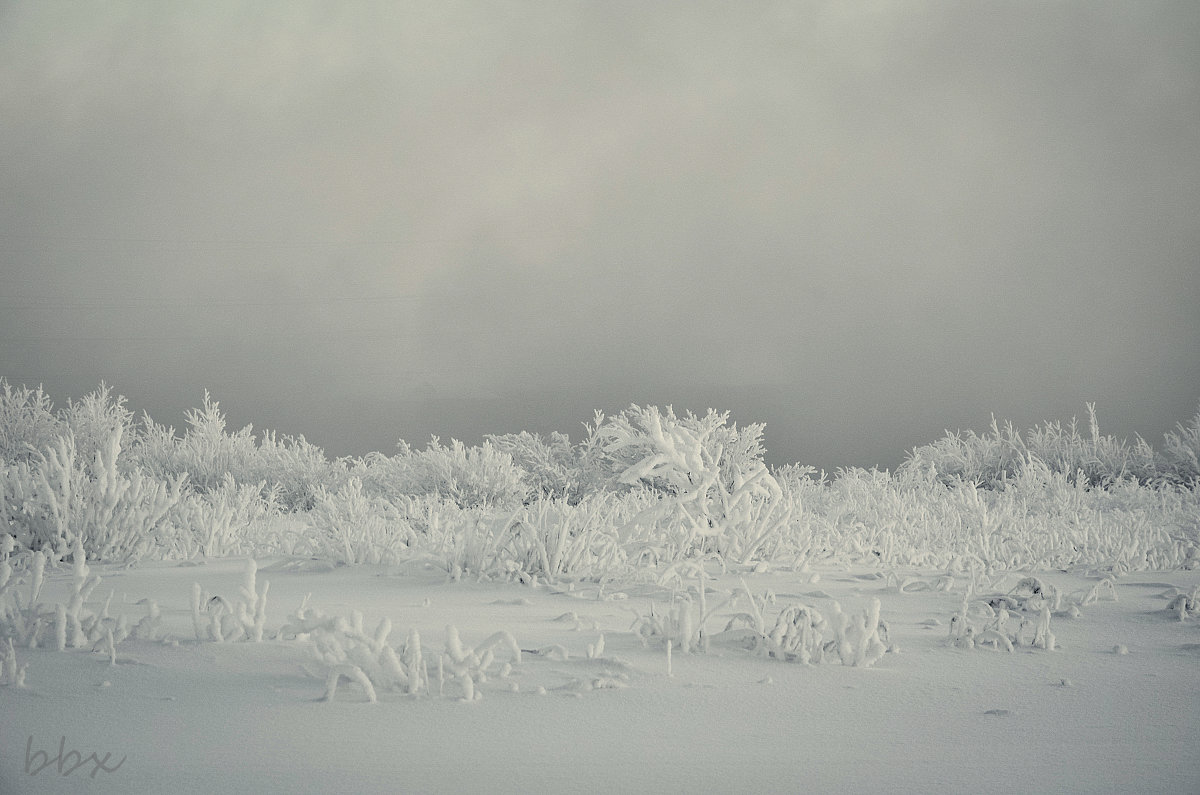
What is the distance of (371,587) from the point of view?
18.1ft

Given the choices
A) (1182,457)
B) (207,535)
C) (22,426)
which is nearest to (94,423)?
(22,426)

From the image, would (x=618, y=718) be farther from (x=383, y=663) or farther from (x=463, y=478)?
(x=463, y=478)

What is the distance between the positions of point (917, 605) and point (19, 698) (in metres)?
4.27

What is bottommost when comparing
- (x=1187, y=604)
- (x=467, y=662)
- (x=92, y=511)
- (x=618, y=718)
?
(x=618, y=718)

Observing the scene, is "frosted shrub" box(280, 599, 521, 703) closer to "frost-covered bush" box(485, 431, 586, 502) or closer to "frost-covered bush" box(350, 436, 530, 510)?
"frost-covered bush" box(350, 436, 530, 510)

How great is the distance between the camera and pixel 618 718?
2701mm

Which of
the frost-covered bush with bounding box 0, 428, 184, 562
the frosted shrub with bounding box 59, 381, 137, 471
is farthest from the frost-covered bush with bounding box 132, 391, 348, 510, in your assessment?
the frost-covered bush with bounding box 0, 428, 184, 562

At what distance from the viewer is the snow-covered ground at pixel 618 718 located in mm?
2252

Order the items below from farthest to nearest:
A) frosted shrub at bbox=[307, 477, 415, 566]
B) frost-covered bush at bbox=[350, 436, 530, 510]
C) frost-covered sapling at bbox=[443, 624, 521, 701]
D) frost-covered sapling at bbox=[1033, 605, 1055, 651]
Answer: frost-covered bush at bbox=[350, 436, 530, 510]
frosted shrub at bbox=[307, 477, 415, 566]
frost-covered sapling at bbox=[1033, 605, 1055, 651]
frost-covered sapling at bbox=[443, 624, 521, 701]

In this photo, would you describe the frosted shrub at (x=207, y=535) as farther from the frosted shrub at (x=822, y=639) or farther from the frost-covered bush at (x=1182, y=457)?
the frost-covered bush at (x=1182, y=457)

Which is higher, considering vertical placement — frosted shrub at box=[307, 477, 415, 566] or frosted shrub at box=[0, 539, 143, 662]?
frosted shrub at box=[307, 477, 415, 566]

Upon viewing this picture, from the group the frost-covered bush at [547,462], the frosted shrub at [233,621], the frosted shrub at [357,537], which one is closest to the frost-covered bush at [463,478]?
the frost-covered bush at [547,462]

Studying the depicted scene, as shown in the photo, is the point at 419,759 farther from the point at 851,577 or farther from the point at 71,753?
the point at 851,577

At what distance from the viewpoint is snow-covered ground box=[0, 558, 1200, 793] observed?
225cm
